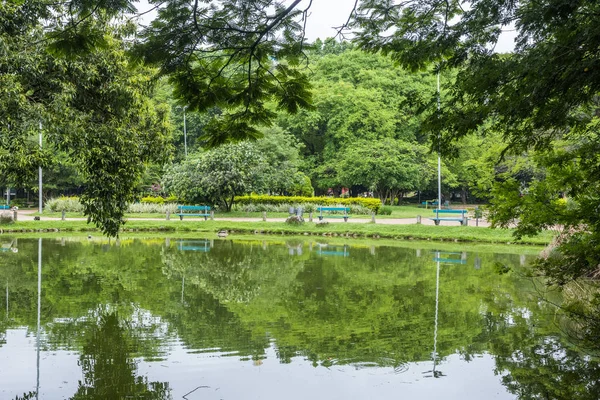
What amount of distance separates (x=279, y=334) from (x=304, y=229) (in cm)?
1752

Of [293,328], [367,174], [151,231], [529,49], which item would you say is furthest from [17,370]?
[367,174]

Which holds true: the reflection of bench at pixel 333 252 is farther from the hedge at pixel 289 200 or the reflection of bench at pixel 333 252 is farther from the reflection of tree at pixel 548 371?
the hedge at pixel 289 200

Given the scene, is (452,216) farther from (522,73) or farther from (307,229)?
(522,73)

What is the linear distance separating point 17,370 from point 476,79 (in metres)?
5.91

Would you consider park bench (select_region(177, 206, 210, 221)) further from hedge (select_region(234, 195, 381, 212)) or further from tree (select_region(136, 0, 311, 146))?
tree (select_region(136, 0, 311, 146))

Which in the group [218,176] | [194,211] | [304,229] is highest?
[218,176]

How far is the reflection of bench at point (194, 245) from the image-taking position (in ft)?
66.4

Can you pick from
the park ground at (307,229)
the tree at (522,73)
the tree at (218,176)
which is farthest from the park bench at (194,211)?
the tree at (522,73)

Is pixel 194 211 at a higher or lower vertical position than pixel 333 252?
higher

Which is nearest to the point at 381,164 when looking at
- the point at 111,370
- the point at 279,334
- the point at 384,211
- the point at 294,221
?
the point at 384,211

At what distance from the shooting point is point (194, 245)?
21594mm

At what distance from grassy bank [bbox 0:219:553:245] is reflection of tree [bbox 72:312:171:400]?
17.1 metres

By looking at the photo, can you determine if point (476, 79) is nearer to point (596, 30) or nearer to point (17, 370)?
point (596, 30)

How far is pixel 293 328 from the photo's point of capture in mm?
9070
